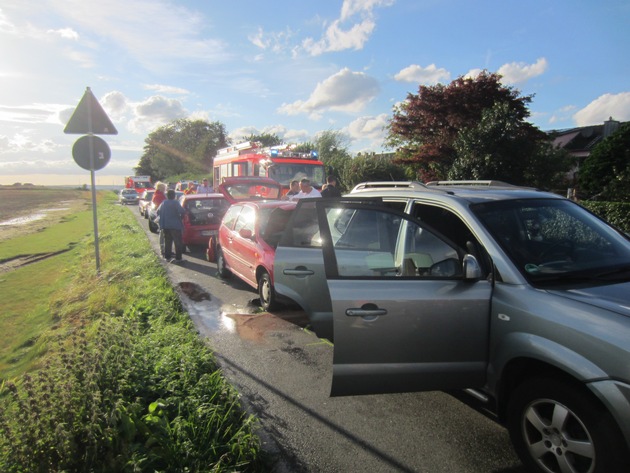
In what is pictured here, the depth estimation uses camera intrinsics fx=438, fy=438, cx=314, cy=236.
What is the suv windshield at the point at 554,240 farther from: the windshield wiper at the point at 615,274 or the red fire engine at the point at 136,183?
the red fire engine at the point at 136,183

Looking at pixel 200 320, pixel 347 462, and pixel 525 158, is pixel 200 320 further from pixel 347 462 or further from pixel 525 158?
pixel 525 158

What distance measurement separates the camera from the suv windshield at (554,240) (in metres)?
2.96

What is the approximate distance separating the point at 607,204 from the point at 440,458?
31.8 feet

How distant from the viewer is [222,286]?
27.2ft

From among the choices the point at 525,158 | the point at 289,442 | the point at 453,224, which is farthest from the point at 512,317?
the point at 525,158

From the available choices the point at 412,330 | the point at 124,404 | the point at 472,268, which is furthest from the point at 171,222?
the point at 472,268

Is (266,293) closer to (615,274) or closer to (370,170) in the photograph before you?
(615,274)

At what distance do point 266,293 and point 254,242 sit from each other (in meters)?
0.93

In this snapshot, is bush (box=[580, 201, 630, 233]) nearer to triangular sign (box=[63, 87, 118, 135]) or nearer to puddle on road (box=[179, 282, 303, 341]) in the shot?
puddle on road (box=[179, 282, 303, 341])

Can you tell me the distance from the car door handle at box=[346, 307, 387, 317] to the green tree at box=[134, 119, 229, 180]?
67784mm

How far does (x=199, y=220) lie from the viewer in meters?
11.9

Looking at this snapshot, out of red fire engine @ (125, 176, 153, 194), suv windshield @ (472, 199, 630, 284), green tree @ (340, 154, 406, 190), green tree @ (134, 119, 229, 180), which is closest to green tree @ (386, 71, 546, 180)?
green tree @ (340, 154, 406, 190)

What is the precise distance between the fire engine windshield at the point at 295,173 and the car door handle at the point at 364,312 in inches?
514

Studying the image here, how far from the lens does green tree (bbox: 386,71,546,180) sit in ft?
57.6
